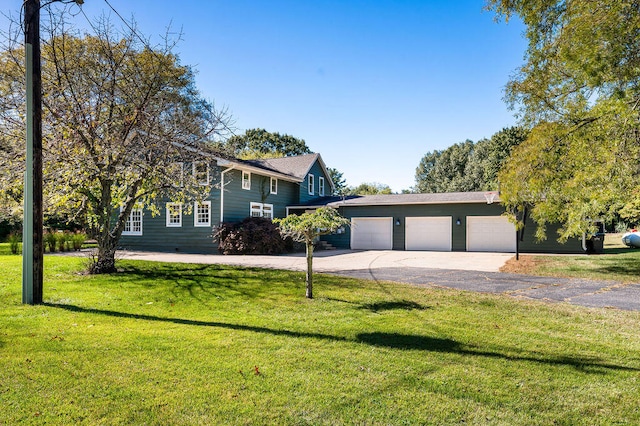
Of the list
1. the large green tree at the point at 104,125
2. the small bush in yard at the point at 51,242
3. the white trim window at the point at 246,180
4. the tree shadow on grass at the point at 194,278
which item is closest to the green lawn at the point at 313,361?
the tree shadow on grass at the point at 194,278

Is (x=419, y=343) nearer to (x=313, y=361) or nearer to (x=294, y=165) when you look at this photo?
(x=313, y=361)

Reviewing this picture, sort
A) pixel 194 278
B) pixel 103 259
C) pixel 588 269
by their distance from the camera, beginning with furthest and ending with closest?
pixel 588 269 < pixel 103 259 < pixel 194 278

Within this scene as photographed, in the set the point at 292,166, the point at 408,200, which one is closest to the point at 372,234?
the point at 408,200

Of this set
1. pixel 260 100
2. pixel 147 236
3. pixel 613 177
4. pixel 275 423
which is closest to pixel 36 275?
pixel 275 423

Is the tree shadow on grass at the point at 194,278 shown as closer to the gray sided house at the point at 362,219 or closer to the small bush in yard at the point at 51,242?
the gray sided house at the point at 362,219

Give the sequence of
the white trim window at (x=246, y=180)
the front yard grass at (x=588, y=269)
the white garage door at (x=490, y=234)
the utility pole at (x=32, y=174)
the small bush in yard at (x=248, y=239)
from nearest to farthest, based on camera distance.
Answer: the utility pole at (x=32, y=174) → the front yard grass at (x=588, y=269) → the small bush in yard at (x=248, y=239) → the white garage door at (x=490, y=234) → the white trim window at (x=246, y=180)

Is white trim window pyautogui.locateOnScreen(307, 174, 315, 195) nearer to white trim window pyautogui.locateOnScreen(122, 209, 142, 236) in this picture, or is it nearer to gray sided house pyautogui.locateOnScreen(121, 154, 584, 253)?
gray sided house pyautogui.locateOnScreen(121, 154, 584, 253)

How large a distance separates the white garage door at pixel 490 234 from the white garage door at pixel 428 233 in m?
1.15

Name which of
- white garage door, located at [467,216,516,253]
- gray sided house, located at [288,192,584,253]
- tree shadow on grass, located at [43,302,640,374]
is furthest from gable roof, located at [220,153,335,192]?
tree shadow on grass, located at [43,302,640,374]

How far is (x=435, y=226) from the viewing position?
2103cm

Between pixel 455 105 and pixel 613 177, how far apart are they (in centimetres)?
802

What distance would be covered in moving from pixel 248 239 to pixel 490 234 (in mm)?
12156

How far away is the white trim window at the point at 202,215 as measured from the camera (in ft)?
63.0

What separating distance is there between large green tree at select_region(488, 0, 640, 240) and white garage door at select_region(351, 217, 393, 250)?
29.4ft
